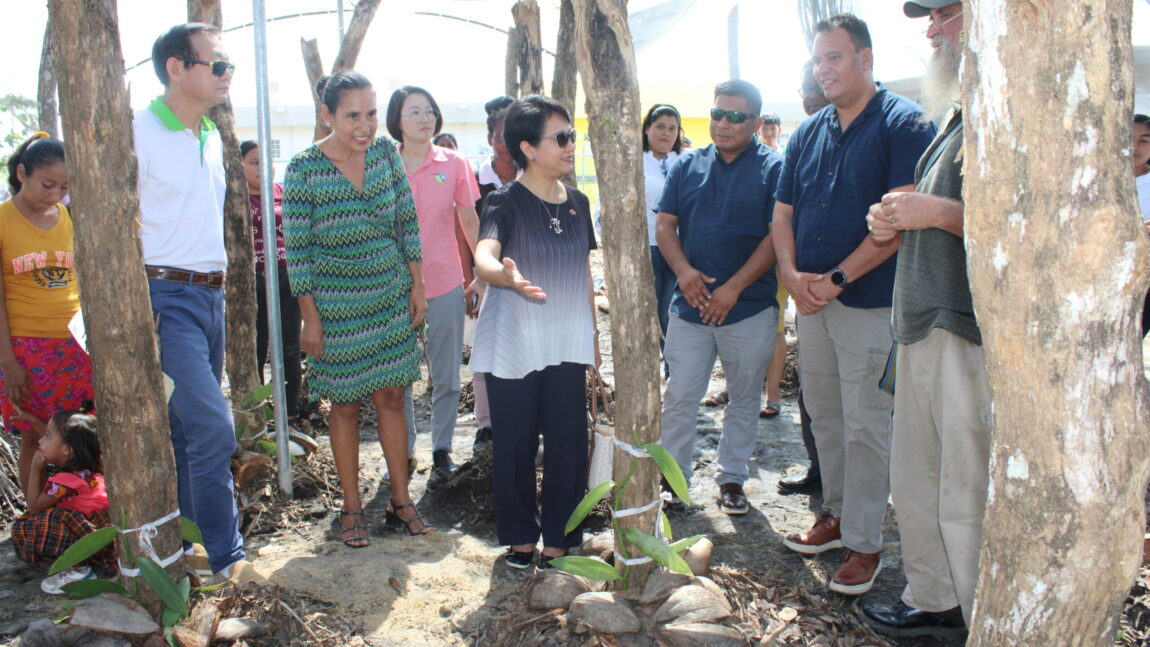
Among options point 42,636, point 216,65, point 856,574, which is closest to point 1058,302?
point 856,574

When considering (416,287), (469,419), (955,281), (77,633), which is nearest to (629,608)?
(955,281)

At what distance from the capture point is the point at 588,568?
9.61 feet

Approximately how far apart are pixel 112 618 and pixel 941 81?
316 cm

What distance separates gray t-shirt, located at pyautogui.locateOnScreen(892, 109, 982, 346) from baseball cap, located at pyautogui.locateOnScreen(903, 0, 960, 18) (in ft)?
1.55

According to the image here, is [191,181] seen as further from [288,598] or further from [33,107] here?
[33,107]

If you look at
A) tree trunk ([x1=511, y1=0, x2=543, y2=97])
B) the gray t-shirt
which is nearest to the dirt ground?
the gray t-shirt

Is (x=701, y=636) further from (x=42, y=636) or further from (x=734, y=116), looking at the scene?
(x=734, y=116)

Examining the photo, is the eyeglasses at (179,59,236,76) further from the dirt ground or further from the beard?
the beard

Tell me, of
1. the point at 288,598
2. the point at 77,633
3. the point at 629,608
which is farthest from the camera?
the point at 288,598

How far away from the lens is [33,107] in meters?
23.1

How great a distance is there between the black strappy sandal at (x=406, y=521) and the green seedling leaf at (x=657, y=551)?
4.78 feet

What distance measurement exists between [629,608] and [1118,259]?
176 centimetres

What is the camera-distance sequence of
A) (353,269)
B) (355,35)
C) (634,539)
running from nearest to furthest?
(634,539) < (353,269) < (355,35)

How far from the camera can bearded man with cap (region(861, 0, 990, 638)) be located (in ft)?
8.82
